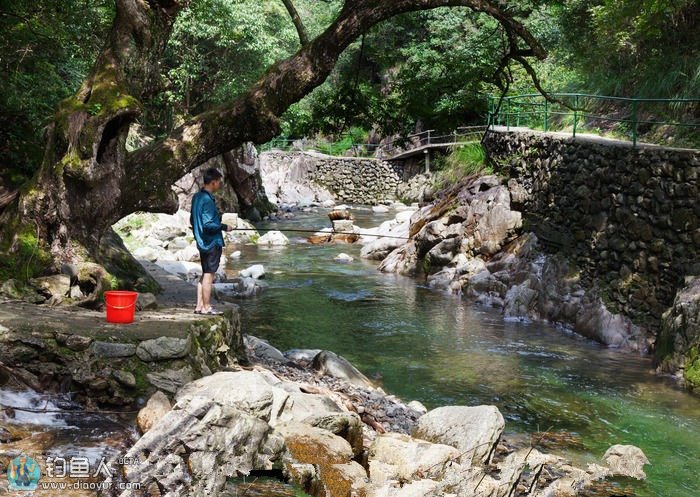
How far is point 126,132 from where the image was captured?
8.06 m

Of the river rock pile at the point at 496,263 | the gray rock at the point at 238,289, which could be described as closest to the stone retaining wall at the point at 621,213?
the river rock pile at the point at 496,263

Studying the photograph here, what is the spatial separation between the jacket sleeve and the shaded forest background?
67.0 inches

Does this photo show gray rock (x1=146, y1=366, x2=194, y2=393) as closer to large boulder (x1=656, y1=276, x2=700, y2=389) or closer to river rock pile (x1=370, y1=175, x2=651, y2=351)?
large boulder (x1=656, y1=276, x2=700, y2=389)

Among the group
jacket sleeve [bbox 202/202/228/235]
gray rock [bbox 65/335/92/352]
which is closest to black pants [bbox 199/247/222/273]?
jacket sleeve [bbox 202/202/228/235]

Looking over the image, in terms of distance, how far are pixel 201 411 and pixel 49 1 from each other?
26.8 ft

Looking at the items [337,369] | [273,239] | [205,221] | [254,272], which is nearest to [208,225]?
[205,221]

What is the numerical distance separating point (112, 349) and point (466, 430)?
121 inches

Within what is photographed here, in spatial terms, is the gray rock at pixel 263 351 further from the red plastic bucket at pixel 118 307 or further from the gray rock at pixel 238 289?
the gray rock at pixel 238 289

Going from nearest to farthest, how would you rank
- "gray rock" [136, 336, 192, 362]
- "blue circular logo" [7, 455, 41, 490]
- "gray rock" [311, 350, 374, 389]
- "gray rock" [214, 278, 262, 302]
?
"blue circular logo" [7, 455, 41, 490], "gray rock" [136, 336, 192, 362], "gray rock" [311, 350, 374, 389], "gray rock" [214, 278, 262, 302]

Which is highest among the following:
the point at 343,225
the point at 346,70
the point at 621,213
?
the point at 346,70

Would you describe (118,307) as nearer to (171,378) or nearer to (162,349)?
(162,349)

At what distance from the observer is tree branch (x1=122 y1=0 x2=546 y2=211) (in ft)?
26.8

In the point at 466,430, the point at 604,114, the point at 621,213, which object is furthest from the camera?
the point at 604,114

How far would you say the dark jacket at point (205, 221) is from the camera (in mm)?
7246
